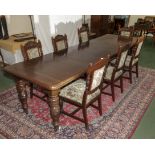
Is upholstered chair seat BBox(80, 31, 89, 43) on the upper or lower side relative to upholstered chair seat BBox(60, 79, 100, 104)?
upper

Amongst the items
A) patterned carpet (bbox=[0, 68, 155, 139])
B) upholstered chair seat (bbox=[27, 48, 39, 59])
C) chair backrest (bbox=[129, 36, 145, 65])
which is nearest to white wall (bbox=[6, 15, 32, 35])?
patterned carpet (bbox=[0, 68, 155, 139])

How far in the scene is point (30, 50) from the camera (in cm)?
292

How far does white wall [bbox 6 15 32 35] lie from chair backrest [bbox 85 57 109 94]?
333 cm

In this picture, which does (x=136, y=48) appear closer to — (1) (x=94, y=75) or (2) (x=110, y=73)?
(2) (x=110, y=73)

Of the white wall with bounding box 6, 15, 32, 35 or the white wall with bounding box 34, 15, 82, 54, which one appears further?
the white wall with bounding box 6, 15, 32, 35

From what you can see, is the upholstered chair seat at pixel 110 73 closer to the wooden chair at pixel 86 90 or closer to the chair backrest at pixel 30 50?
the wooden chair at pixel 86 90

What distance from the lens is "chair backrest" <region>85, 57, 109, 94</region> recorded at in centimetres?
209

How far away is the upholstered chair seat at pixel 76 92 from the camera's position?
2.40 metres

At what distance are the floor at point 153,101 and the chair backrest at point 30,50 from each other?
1.11 meters

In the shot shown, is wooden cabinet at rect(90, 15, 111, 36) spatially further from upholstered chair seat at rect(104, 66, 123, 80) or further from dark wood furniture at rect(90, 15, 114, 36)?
upholstered chair seat at rect(104, 66, 123, 80)

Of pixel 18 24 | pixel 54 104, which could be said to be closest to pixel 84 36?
pixel 18 24

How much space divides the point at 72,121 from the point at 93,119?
31 cm

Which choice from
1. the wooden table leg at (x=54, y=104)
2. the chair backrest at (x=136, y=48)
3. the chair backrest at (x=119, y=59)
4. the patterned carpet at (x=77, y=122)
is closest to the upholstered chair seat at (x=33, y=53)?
the patterned carpet at (x=77, y=122)
